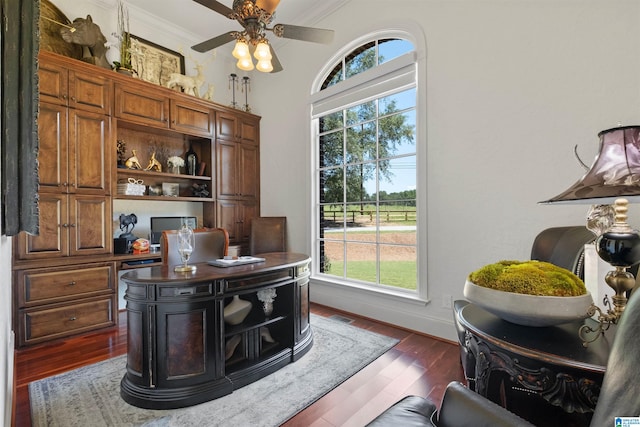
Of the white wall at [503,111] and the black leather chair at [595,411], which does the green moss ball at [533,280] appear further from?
the white wall at [503,111]

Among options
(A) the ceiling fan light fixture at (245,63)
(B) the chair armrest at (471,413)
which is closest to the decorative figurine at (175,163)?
(A) the ceiling fan light fixture at (245,63)

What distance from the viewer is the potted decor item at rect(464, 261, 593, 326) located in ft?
3.30

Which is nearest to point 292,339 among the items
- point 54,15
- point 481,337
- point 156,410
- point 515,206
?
point 156,410

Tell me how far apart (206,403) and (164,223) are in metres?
2.64

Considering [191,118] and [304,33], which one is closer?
[304,33]

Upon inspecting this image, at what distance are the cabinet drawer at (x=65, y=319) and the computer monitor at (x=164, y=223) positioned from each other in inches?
33.6

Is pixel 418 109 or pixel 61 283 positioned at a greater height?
pixel 418 109

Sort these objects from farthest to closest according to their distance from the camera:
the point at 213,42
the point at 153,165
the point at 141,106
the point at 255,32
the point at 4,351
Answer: the point at 153,165, the point at 141,106, the point at 213,42, the point at 255,32, the point at 4,351

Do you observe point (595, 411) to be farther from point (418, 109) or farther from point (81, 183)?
point (81, 183)

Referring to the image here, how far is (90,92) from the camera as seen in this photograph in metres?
3.09

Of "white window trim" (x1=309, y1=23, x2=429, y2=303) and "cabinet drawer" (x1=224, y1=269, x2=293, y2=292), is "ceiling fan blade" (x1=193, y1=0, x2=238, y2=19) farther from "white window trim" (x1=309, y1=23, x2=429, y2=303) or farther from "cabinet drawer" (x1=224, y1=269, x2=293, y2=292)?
"cabinet drawer" (x1=224, y1=269, x2=293, y2=292)

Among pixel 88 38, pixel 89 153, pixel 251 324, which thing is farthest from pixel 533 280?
pixel 88 38

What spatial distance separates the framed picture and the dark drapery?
2.97m

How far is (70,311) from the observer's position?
114 inches
